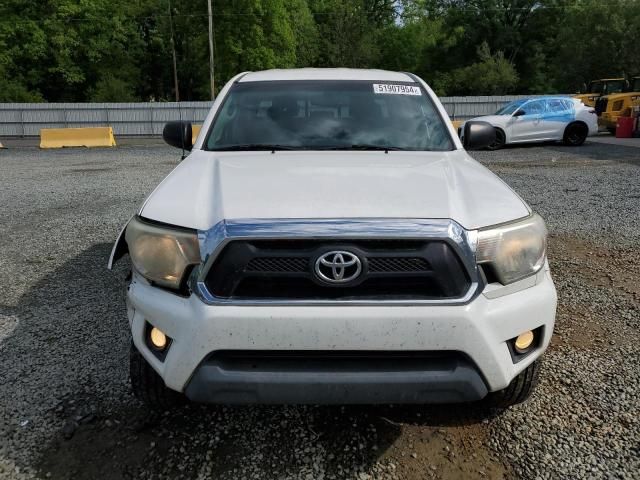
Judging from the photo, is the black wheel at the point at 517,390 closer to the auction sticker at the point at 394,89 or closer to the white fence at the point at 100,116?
the auction sticker at the point at 394,89

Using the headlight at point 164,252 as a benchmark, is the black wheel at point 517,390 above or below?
below

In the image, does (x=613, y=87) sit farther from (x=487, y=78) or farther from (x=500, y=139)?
(x=487, y=78)

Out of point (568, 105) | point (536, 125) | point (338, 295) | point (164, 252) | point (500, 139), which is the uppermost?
point (164, 252)

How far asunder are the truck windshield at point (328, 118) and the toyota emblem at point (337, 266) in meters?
1.34

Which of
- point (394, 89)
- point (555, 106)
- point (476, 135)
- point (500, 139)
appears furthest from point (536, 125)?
point (394, 89)

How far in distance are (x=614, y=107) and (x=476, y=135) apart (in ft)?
70.8

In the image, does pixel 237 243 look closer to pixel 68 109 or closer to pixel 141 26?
pixel 68 109

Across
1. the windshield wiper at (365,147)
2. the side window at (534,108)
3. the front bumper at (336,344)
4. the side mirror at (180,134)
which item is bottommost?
the side window at (534,108)

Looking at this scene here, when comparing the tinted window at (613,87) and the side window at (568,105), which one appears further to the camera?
the tinted window at (613,87)

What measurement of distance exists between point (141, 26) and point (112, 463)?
5430cm

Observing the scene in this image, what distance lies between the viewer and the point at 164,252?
84.1 inches

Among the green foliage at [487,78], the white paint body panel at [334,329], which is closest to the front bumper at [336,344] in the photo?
the white paint body panel at [334,329]

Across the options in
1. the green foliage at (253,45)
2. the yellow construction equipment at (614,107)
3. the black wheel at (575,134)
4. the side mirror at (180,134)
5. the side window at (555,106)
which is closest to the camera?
the side mirror at (180,134)

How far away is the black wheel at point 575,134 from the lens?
16.5m
